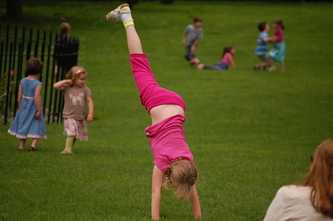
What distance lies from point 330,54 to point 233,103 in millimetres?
11112

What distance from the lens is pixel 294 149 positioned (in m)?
11.4

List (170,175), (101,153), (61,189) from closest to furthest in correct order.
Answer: (170,175), (61,189), (101,153)

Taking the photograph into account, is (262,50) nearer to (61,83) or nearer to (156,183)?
(61,83)

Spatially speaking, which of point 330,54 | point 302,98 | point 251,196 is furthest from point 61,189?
point 330,54

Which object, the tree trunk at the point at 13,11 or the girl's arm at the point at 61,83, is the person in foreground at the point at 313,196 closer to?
the girl's arm at the point at 61,83

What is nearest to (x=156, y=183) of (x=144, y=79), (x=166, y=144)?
(x=166, y=144)

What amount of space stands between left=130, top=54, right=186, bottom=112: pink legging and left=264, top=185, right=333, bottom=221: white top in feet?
7.19

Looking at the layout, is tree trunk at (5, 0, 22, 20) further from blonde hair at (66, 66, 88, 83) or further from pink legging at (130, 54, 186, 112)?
pink legging at (130, 54, 186, 112)

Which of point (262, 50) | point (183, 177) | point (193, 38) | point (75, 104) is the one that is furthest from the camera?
point (193, 38)

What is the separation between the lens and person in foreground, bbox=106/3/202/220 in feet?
17.2

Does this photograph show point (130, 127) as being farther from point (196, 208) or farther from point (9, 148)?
point (196, 208)

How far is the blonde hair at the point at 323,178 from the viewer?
3.76 m

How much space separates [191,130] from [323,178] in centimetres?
964

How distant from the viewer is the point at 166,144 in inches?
220
